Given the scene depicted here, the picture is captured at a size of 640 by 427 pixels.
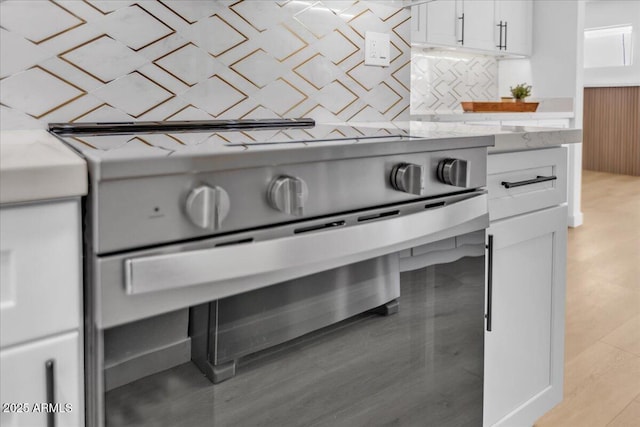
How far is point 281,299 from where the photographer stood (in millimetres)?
857

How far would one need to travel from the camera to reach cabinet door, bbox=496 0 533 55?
3873 millimetres

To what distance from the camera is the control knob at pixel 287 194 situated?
2.56 feet

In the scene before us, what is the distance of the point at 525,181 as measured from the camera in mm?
1339

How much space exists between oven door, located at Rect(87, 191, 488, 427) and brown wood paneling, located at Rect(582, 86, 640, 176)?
6916mm

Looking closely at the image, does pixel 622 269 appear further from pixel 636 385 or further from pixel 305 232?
pixel 305 232

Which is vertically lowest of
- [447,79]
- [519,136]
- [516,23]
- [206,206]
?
[206,206]

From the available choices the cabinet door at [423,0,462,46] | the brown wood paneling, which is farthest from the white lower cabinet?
the brown wood paneling

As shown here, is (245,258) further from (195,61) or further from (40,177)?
(195,61)

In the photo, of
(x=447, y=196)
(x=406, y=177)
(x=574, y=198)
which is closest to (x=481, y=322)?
(x=447, y=196)

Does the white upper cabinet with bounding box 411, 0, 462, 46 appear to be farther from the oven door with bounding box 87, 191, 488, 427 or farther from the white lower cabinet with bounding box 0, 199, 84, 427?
the white lower cabinet with bounding box 0, 199, 84, 427

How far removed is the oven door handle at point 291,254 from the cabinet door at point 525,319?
296 mm

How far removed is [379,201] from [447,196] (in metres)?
0.21

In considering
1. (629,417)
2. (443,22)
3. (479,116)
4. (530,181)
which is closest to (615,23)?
(443,22)

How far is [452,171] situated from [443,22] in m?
2.66
